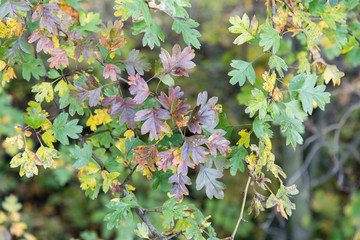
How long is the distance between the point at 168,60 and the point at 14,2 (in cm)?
44

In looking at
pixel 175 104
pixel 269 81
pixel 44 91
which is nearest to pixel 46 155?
pixel 44 91

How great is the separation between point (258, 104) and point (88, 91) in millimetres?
471

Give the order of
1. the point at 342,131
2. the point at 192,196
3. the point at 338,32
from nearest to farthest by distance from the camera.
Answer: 1. the point at 338,32
2. the point at 342,131
3. the point at 192,196

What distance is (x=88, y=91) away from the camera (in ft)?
3.23

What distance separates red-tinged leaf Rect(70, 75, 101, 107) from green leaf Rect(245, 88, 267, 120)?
1.36 feet

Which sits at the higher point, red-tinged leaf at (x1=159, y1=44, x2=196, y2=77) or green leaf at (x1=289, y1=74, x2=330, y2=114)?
red-tinged leaf at (x1=159, y1=44, x2=196, y2=77)

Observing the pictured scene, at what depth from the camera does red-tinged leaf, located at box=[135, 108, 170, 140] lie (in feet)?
2.99

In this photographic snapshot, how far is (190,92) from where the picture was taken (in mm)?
4262

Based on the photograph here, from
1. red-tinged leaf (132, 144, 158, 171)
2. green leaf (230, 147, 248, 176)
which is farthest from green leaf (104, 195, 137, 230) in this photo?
green leaf (230, 147, 248, 176)

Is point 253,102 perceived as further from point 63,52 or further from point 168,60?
point 63,52

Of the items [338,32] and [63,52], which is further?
[338,32]

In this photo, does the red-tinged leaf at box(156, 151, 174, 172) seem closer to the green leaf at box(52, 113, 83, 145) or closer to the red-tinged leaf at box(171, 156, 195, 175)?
the red-tinged leaf at box(171, 156, 195, 175)

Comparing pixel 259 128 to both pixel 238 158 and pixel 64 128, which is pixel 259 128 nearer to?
pixel 238 158

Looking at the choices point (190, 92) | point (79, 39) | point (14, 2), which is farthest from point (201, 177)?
point (190, 92)
